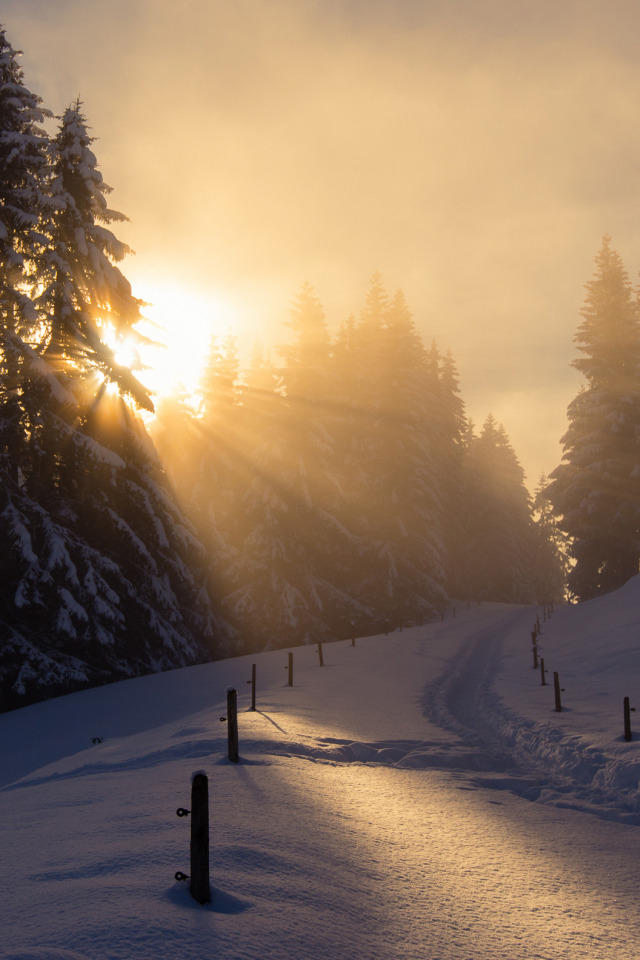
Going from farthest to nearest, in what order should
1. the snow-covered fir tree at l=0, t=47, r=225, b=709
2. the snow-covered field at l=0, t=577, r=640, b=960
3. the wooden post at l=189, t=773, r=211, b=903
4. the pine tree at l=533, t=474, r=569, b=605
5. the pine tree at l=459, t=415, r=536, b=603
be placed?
the pine tree at l=533, t=474, r=569, b=605, the pine tree at l=459, t=415, r=536, b=603, the snow-covered fir tree at l=0, t=47, r=225, b=709, the wooden post at l=189, t=773, r=211, b=903, the snow-covered field at l=0, t=577, r=640, b=960

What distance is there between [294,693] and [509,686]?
637 cm

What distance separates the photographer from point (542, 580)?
69938mm

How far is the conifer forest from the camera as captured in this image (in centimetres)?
1688

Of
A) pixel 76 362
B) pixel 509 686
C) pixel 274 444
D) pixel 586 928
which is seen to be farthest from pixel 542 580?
pixel 586 928

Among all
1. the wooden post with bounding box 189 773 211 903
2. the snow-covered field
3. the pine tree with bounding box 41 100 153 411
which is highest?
the pine tree with bounding box 41 100 153 411

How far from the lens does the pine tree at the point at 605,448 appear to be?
3366cm

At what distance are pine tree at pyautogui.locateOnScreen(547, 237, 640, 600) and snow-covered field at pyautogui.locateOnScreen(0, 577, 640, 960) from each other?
18.0 m

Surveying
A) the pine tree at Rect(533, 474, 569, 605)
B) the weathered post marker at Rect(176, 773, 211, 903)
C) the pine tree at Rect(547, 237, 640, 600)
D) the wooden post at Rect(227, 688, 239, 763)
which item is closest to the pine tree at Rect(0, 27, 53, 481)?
the wooden post at Rect(227, 688, 239, 763)

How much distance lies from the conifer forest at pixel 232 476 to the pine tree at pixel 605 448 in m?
0.12

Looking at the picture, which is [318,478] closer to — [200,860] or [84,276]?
[84,276]

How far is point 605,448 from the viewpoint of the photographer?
34406mm

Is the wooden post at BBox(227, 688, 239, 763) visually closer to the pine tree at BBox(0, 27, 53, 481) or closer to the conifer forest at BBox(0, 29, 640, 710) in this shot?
the conifer forest at BBox(0, 29, 640, 710)

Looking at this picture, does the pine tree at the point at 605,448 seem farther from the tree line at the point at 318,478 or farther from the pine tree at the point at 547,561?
the pine tree at the point at 547,561

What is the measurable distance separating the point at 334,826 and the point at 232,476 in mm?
29559
